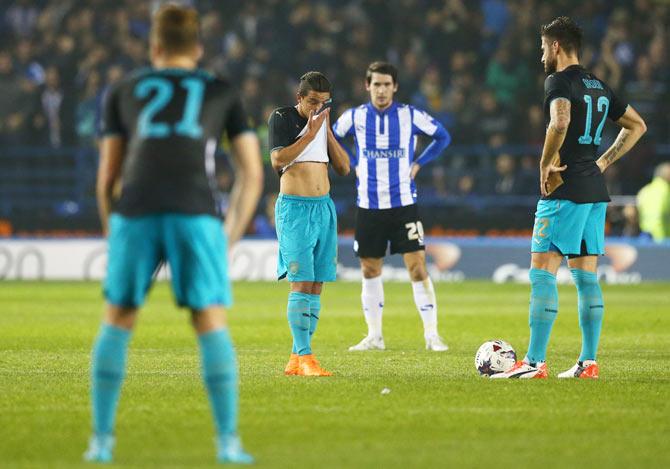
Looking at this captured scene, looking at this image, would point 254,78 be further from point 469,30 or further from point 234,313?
point 234,313

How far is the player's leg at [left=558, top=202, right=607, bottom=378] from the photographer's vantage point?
30.5 ft

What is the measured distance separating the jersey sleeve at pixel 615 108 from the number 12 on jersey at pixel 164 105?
4.39m

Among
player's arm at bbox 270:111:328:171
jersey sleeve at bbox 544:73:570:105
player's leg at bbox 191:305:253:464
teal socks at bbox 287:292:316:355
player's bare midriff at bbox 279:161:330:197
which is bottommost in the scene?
teal socks at bbox 287:292:316:355

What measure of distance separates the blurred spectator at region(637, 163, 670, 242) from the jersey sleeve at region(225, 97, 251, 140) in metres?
17.2

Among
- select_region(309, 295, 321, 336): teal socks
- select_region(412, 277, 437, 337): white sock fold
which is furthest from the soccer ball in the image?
select_region(412, 277, 437, 337): white sock fold

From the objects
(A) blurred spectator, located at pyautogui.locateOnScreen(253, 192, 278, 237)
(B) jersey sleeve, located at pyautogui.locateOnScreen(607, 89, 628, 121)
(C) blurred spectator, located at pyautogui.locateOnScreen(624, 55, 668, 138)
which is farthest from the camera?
(A) blurred spectator, located at pyautogui.locateOnScreen(253, 192, 278, 237)

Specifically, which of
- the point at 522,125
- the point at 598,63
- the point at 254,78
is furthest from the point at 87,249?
the point at 598,63

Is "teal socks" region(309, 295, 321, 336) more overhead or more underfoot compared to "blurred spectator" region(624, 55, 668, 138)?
more underfoot

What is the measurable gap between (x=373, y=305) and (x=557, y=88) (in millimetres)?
3886

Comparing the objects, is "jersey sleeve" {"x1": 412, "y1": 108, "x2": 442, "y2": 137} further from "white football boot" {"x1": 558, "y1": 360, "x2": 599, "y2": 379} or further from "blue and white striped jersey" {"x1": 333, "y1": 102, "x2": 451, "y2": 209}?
"white football boot" {"x1": 558, "y1": 360, "x2": 599, "y2": 379}

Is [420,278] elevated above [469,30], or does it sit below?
below

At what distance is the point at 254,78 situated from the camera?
993 inches

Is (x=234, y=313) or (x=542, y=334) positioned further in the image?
(x=234, y=313)

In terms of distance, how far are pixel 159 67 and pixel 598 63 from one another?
773 inches
